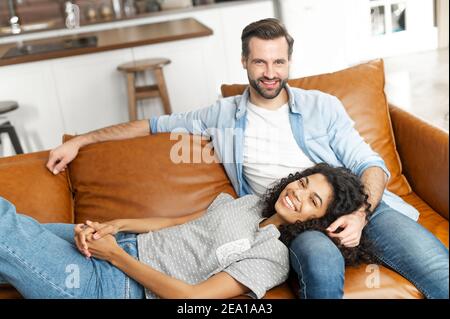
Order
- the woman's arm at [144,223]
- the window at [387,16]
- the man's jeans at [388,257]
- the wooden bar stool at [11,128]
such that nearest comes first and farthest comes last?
the man's jeans at [388,257] < the window at [387,16] < the woman's arm at [144,223] < the wooden bar stool at [11,128]

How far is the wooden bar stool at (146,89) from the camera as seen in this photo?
2.43 m

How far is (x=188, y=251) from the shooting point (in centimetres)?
124

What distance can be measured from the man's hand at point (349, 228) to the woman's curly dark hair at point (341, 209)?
0.03 ft

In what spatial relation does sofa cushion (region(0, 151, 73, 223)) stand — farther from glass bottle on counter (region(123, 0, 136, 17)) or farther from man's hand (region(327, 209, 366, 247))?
glass bottle on counter (region(123, 0, 136, 17))

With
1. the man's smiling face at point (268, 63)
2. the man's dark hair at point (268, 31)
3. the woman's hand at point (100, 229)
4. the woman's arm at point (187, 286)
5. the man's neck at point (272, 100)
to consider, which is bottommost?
the woman's arm at point (187, 286)

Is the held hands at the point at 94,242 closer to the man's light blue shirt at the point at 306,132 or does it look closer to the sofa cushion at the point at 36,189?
the sofa cushion at the point at 36,189

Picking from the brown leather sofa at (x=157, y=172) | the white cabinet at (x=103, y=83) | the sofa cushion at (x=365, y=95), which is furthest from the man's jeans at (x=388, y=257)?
the white cabinet at (x=103, y=83)

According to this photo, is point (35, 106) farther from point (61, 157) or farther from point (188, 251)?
point (188, 251)

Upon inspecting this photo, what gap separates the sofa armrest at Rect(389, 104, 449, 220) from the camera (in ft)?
3.74

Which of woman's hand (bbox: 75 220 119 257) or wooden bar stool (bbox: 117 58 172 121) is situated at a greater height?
wooden bar stool (bbox: 117 58 172 121)

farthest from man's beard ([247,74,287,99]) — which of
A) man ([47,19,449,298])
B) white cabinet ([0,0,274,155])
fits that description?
white cabinet ([0,0,274,155])

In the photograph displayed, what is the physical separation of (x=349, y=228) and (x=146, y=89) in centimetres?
159

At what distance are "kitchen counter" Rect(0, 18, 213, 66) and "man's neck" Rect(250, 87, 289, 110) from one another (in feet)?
3.32
